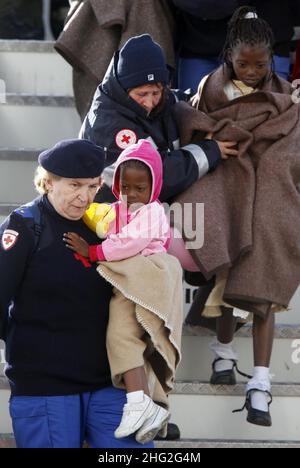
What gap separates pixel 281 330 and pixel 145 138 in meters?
0.91

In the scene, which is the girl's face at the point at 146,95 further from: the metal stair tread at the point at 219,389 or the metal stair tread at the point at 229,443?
the metal stair tread at the point at 229,443

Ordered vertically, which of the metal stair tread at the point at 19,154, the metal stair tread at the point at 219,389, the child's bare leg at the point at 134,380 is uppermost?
the child's bare leg at the point at 134,380

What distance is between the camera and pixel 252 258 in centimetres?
388

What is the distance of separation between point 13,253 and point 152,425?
59cm

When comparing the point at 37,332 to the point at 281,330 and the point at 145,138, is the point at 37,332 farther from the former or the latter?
the point at 281,330

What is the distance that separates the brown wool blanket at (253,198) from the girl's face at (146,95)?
0.18 meters

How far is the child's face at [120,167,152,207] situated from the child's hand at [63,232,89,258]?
8.6 inches

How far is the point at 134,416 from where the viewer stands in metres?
3.20

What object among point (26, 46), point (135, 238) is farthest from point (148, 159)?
point (26, 46)

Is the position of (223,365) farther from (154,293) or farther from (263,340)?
(154,293)

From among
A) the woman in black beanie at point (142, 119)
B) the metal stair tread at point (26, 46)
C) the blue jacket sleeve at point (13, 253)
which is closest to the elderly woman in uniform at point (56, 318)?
the blue jacket sleeve at point (13, 253)

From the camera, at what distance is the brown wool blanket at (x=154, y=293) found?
3262 millimetres

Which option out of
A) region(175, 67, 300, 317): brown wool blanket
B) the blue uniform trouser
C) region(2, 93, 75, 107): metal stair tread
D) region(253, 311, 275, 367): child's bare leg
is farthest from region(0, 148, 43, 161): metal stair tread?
the blue uniform trouser
